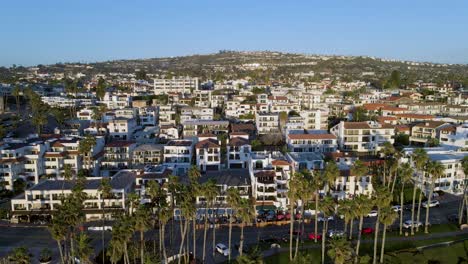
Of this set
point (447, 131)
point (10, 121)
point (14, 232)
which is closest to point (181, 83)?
point (10, 121)

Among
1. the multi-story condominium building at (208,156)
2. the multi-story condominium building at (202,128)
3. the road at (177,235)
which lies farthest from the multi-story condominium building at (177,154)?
the road at (177,235)

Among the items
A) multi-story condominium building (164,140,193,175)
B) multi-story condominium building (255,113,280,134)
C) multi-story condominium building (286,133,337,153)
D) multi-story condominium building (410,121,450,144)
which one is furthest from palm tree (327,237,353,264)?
multi-story condominium building (255,113,280,134)

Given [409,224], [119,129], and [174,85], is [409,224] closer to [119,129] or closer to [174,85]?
[119,129]

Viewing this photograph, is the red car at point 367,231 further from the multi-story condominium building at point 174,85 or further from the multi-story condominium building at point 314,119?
the multi-story condominium building at point 174,85

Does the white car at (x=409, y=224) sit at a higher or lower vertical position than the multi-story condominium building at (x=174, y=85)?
lower

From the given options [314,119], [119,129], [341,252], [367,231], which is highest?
[314,119]

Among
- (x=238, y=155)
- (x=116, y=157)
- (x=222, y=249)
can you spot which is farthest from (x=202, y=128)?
(x=222, y=249)
